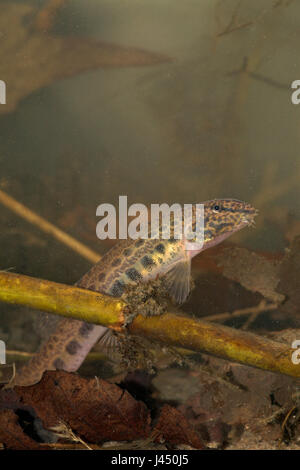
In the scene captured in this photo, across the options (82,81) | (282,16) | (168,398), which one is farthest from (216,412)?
(282,16)

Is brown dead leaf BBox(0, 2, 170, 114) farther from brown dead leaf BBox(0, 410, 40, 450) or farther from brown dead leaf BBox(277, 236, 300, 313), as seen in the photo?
brown dead leaf BBox(0, 410, 40, 450)

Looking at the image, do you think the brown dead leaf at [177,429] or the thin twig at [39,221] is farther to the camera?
the thin twig at [39,221]

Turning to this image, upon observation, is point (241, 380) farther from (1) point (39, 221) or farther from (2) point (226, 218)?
(1) point (39, 221)

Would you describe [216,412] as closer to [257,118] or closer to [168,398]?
[168,398]

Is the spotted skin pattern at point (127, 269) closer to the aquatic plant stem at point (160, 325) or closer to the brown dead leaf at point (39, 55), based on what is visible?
the aquatic plant stem at point (160, 325)

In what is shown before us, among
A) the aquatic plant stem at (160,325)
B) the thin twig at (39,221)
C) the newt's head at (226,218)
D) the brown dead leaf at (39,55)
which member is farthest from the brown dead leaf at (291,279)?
the brown dead leaf at (39,55)
